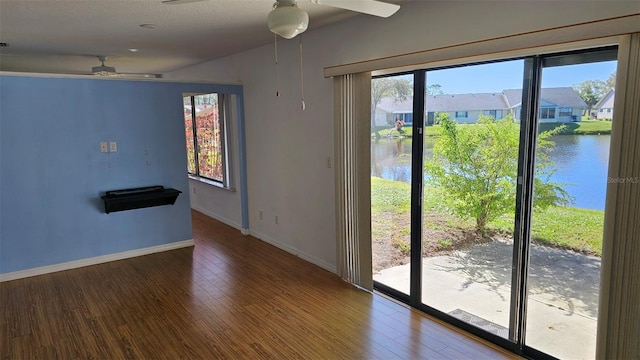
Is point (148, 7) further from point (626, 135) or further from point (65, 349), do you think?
point (626, 135)

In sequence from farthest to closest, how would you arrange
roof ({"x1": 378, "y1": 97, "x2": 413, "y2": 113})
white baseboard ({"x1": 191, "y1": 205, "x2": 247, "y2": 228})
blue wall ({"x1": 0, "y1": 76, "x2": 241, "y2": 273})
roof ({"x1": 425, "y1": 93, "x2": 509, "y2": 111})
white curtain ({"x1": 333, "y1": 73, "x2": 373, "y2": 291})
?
white baseboard ({"x1": 191, "y1": 205, "x2": 247, "y2": 228}), blue wall ({"x1": 0, "y1": 76, "x2": 241, "y2": 273}), white curtain ({"x1": 333, "y1": 73, "x2": 373, "y2": 291}), roof ({"x1": 378, "y1": 97, "x2": 413, "y2": 113}), roof ({"x1": 425, "y1": 93, "x2": 509, "y2": 111})

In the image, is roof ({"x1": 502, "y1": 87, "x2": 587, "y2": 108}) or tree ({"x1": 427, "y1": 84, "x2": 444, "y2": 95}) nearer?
roof ({"x1": 502, "y1": 87, "x2": 587, "y2": 108})

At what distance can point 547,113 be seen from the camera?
242cm

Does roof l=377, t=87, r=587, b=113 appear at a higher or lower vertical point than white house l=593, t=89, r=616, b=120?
higher

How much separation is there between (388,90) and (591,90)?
1.53 metres

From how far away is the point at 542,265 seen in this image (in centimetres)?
255

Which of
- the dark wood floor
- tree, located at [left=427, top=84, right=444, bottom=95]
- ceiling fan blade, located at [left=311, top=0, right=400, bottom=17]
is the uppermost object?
ceiling fan blade, located at [left=311, top=0, right=400, bottom=17]

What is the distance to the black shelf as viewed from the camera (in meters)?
4.34

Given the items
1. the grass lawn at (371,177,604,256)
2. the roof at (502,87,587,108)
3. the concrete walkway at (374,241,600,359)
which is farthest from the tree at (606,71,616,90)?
the concrete walkway at (374,241,600,359)

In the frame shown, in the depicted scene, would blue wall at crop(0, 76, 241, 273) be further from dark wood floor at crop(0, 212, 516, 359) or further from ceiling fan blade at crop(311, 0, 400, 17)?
ceiling fan blade at crop(311, 0, 400, 17)

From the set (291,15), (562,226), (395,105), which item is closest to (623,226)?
(562,226)

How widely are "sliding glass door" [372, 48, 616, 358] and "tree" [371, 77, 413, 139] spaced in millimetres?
17

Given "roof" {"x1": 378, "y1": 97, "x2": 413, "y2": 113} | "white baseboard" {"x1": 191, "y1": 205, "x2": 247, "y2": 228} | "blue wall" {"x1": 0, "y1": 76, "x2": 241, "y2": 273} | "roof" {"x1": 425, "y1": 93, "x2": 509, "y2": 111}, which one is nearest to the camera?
"roof" {"x1": 425, "y1": 93, "x2": 509, "y2": 111}

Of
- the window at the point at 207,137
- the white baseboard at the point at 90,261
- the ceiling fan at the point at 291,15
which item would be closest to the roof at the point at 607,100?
the ceiling fan at the point at 291,15
